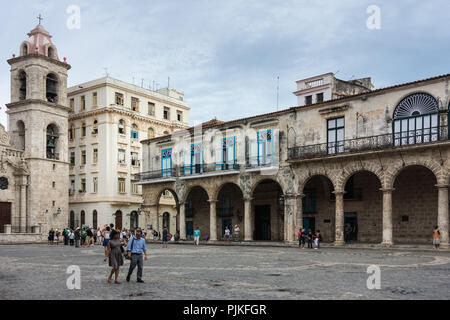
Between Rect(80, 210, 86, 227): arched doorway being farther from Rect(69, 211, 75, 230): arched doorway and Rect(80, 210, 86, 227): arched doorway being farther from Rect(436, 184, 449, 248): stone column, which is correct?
Rect(436, 184, 449, 248): stone column

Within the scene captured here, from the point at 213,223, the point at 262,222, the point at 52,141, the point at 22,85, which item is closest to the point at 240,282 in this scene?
the point at 213,223

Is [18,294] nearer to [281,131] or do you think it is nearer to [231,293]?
[231,293]

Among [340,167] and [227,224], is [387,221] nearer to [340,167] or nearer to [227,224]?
[340,167]

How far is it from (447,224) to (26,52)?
40.0m

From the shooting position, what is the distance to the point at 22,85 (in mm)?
46531

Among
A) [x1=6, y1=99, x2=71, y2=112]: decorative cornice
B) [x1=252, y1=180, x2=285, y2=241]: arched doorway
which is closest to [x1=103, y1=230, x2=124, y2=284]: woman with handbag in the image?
[x1=252, y1=180, x2=285, y2=241]: arched doorway

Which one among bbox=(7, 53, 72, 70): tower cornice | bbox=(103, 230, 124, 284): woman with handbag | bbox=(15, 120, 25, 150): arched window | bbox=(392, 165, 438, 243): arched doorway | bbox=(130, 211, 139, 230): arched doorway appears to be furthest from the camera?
bbox=(130, 211, 139, 230): arched doorway

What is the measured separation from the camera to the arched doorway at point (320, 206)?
31.6 m

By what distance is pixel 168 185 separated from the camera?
39250 millimetres

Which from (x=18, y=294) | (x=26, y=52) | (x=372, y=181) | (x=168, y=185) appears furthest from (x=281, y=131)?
(x=26, y=52)

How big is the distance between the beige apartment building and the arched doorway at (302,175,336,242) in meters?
20.4

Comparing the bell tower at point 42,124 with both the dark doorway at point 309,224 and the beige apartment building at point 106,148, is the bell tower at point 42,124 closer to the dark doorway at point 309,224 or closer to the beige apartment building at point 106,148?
the beige apartment building at point 106,148

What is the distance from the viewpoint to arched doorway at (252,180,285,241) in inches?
1368

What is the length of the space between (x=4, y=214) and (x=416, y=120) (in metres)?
34.9
